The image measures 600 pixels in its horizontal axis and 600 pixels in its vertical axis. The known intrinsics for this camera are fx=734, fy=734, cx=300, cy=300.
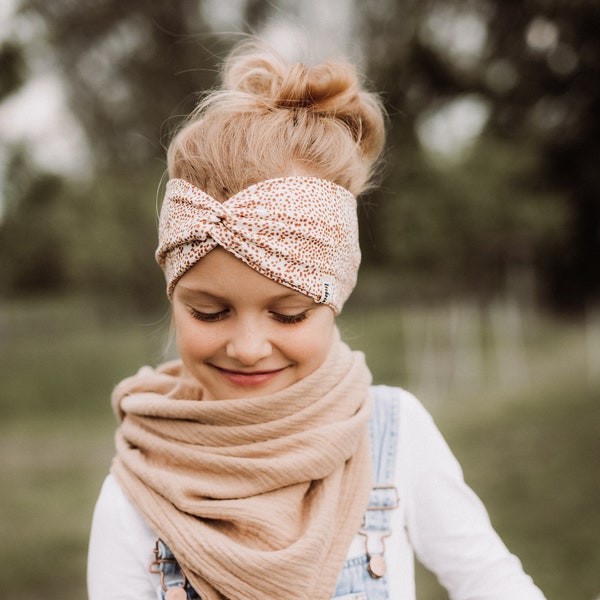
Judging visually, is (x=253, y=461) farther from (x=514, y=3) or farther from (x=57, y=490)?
(x=57, y=490)

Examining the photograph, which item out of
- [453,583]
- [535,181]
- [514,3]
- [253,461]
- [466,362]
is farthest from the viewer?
[466,362]

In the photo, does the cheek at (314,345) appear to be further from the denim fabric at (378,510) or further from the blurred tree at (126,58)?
the blurred tree at (126,58)

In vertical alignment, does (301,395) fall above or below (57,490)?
below

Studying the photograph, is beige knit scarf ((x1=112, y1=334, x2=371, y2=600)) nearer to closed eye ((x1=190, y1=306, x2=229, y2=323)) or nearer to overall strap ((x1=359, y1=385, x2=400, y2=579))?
overall strap ((x1=359, y1=385, x2=400, y2=579))

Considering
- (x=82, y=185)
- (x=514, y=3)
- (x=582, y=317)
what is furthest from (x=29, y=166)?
(x=582, y=317)

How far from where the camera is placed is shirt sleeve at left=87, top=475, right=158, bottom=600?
1.52 m

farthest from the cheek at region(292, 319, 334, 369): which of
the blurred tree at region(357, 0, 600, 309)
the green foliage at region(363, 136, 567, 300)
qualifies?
the green foliage at region(363, 136, 567, 300)

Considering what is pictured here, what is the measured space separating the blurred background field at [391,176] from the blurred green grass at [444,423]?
0.10 ft

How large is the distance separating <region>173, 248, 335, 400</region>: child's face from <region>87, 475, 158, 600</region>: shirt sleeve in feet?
1.08

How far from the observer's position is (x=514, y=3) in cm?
454

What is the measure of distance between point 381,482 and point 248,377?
407mm

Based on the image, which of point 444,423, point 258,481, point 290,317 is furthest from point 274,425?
point 444,423

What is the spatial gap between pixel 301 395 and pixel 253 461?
17 centimetres

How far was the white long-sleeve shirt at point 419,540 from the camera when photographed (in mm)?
1529
